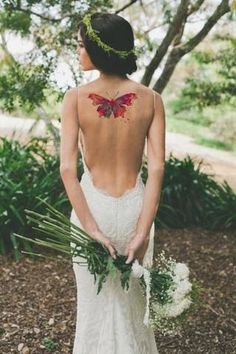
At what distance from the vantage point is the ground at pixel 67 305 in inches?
149

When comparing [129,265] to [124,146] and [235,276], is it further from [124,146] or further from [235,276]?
[235,276]

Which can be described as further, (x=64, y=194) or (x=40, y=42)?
(x=64, y=194)

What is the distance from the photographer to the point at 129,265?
96.7 inches

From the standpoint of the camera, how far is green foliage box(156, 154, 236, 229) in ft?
22.0

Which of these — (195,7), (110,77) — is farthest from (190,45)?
(110,77)

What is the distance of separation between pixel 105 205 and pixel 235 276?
3.02 meters

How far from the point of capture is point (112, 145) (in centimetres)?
246

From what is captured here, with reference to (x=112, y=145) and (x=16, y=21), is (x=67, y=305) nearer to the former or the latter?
(x=112, y=145)

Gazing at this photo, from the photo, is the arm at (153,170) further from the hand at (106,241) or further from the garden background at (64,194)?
the garden background at (64,194)

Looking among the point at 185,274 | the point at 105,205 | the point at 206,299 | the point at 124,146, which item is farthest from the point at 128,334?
the point at 206,299

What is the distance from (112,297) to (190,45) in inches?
136

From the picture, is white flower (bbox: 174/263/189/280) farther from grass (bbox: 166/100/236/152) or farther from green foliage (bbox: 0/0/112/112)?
grass (bbox: 166/100/236/152)

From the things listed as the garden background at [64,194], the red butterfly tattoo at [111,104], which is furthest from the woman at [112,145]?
the garden background at [64,194]

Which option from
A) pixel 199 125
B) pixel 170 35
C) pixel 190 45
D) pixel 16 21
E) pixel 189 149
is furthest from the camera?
pixel 199 125
